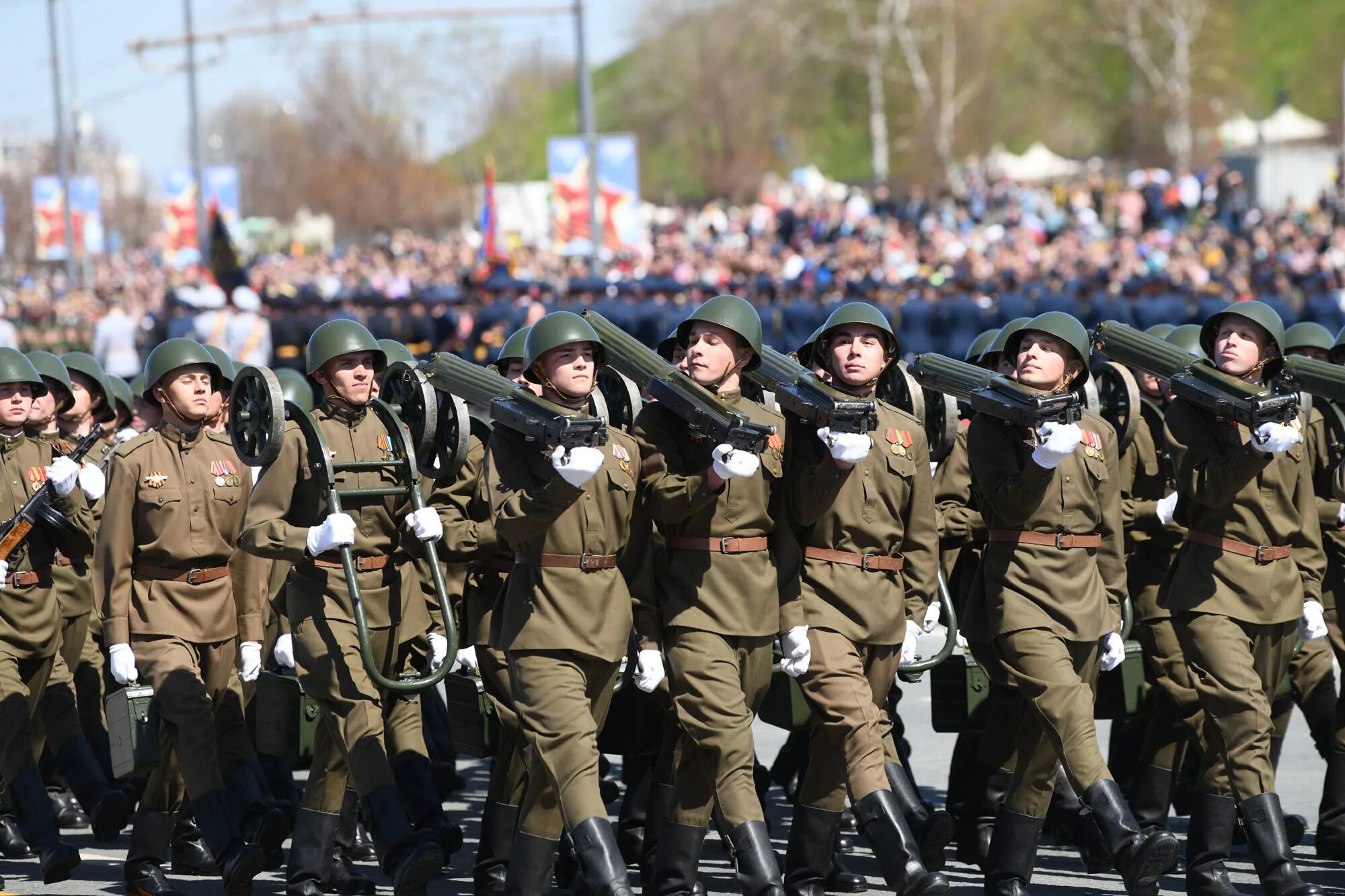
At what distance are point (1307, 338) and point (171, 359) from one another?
4738 millimetres

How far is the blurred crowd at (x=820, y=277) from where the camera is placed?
2172 centimetres

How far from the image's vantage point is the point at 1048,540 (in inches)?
277

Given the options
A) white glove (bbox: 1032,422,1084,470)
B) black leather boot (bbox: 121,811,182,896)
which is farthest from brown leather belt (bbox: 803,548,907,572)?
black leather boot (bbox: 121,811,182,896)

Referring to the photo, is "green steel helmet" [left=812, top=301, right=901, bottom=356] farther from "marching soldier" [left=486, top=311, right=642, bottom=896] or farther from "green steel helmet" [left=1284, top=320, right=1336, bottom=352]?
"green steel helmet" [left=1284, top=320, right=1336, bottom=352]

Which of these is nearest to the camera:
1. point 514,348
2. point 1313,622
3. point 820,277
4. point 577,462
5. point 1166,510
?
point 577,462

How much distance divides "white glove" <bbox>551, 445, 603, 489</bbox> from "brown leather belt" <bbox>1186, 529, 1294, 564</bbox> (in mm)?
2340

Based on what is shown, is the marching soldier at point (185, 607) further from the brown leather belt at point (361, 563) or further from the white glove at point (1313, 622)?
the white glove at point (1313, 622)

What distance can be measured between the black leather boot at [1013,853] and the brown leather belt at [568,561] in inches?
65.8

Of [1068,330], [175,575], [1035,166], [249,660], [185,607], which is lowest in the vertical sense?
[249,660]

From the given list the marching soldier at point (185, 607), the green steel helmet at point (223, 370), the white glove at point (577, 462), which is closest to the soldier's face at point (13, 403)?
the marching soldier at point (185, 607)

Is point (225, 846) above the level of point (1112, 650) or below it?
below

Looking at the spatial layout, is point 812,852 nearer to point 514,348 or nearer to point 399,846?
point 399,846

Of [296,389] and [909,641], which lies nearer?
[909,641]

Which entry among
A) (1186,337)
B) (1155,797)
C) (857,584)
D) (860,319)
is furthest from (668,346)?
(1155,797)
